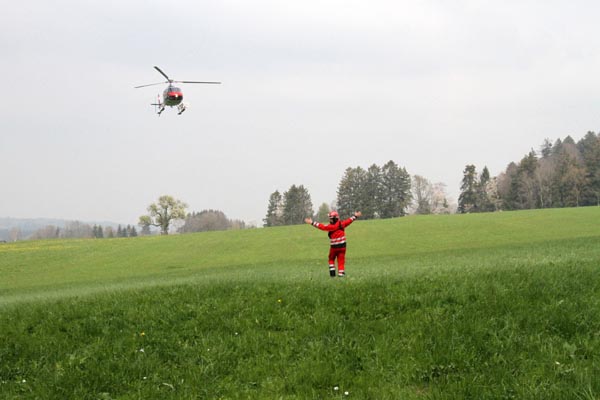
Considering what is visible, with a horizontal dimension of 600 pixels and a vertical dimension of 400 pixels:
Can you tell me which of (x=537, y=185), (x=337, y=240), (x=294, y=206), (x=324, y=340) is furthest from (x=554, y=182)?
(x=324, y=340)

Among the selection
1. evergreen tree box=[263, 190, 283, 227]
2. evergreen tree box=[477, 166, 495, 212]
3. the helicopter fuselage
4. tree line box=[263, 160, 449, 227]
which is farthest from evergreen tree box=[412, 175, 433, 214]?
the helicopter fuselage

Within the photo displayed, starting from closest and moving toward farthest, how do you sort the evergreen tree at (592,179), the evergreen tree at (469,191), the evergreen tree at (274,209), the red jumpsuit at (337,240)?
the red jumpsuit at (337,240) < the evergreen tree at (592,179) < the evergreen tree at (469,191) < the evergreen tree at (274,209)

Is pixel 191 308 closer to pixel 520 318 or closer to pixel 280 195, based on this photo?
pixel 520 318

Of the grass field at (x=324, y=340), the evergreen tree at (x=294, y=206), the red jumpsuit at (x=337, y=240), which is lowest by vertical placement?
the grass field at (x=324, y=340)

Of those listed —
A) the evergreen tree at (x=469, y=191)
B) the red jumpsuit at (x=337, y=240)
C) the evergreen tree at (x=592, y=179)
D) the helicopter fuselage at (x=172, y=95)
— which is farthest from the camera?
the evergreen tree at (x=469, y=191)

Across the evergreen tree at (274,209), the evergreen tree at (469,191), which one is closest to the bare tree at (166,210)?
the evergreen tree at (274,209)

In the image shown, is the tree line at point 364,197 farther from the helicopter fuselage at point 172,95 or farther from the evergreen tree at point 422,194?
the helicopter fuselage at point 172,95

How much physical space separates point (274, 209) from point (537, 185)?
76.3 m

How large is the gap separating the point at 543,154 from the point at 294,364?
18834 centimetres

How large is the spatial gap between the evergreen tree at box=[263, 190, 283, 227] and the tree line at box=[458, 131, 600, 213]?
55006 mm

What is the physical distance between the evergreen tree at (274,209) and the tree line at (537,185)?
5501 cm

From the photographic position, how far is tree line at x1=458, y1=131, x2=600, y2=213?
10738 centimetres

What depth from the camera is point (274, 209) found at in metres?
145

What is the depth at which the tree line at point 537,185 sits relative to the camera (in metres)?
107
